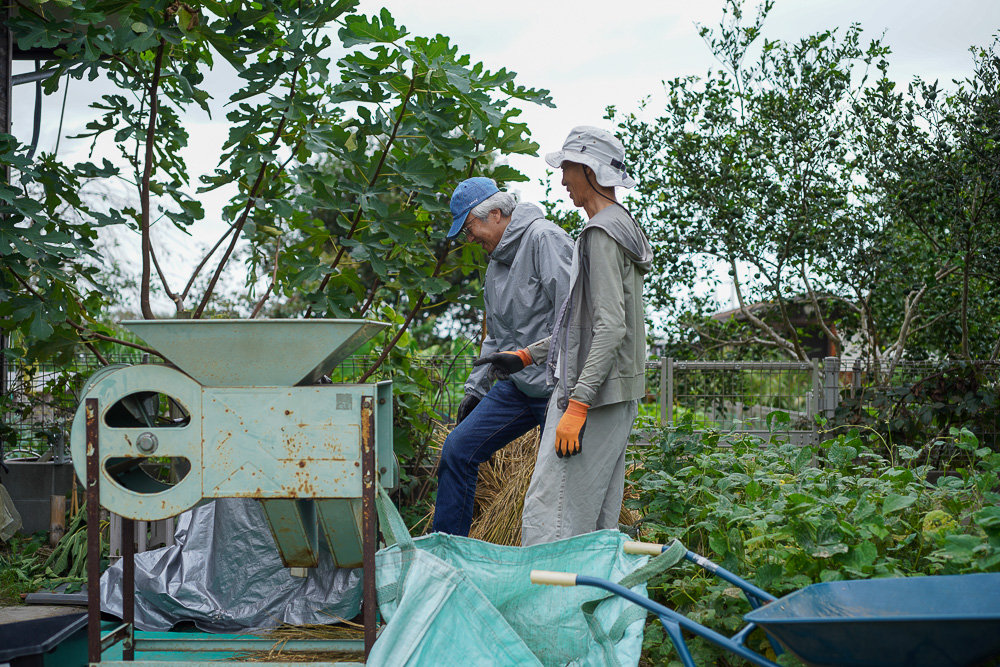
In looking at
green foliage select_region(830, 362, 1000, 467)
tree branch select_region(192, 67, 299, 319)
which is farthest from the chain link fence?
tree branch select_region(192, 67, 299, 319)

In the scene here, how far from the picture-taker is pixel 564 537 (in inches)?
99.4

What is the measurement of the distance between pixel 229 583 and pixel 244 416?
1443 millimetres

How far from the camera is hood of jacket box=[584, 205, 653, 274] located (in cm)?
253

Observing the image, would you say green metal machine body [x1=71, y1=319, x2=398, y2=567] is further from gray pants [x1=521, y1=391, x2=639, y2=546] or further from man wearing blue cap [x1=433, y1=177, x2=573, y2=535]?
man wearing blue cap [x1=433, y1=177, x2=573, y2=535]

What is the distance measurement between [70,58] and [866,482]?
10.8ft

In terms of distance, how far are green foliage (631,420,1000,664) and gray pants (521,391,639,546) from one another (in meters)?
0.32

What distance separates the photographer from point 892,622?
1475 millimetres

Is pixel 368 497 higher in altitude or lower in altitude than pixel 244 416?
Result: lower

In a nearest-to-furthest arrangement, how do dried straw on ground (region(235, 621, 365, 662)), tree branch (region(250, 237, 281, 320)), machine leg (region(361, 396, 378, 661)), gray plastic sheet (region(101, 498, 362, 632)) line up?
machine leg (region(361, 396, 378, 661)), dried straw on ground (region(235, 621, 365, 662)), gray plastic sheet (region(101, 498, 362, 632)), tree branch (region(250, 237, 281, 320))

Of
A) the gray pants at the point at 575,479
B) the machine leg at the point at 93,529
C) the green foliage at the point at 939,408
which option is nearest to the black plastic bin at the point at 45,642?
the machine leg at the point at 93,529

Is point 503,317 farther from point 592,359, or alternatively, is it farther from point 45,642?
point 45,642

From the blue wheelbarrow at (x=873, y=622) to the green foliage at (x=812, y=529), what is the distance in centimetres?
14

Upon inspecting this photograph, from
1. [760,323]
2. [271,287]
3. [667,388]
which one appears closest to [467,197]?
[271,287]

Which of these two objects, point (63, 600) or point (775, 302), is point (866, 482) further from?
point (775, 302)
